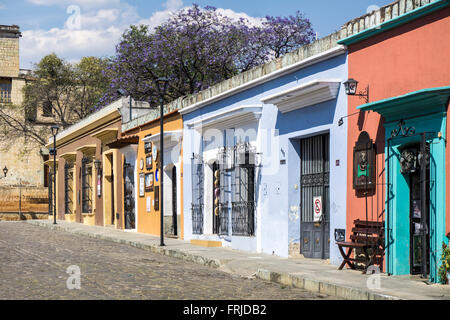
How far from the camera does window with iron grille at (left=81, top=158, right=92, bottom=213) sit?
30.9 meters

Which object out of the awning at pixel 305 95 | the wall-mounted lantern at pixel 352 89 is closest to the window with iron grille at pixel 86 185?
the awning at pixel 305 95

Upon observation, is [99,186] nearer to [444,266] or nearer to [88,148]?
[88,148]

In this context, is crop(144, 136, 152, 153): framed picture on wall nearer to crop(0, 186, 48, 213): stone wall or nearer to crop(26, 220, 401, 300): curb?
crop(26, 220, 401, 300): curb

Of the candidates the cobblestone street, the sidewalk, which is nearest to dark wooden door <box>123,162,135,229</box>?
the sidewalk

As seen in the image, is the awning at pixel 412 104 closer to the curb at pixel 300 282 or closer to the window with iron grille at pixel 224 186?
the curb at pixel 300 282

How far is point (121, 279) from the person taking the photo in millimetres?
10148

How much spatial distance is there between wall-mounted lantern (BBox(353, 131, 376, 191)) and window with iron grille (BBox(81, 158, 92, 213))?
2094 cm

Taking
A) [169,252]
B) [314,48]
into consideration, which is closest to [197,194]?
[169,252]

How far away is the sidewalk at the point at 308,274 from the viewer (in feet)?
27.2
